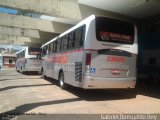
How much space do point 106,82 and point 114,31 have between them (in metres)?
2.14

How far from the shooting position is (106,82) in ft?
32.2

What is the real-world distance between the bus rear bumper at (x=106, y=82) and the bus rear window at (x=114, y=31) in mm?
1574

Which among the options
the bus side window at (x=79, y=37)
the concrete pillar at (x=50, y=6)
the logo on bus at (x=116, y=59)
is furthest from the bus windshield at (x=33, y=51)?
the logo on bus at (x=116, y=59)

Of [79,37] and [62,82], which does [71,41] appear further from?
[62,82]

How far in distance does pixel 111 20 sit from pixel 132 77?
2.58m

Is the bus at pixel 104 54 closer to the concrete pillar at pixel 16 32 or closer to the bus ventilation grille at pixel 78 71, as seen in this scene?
the bus ventilation grille at pixel 78 71

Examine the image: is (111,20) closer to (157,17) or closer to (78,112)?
(78,112)

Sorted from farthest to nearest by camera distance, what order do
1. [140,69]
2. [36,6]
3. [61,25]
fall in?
[61,25], [140,69], [36,6]

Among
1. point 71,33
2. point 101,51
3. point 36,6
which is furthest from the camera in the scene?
point 36,6

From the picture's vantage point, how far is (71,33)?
473 inches

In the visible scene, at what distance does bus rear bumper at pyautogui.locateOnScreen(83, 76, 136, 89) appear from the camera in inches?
378

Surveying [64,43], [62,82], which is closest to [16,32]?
[64,43]

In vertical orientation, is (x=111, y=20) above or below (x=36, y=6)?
below

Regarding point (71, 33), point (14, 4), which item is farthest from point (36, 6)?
point (71, 33)
